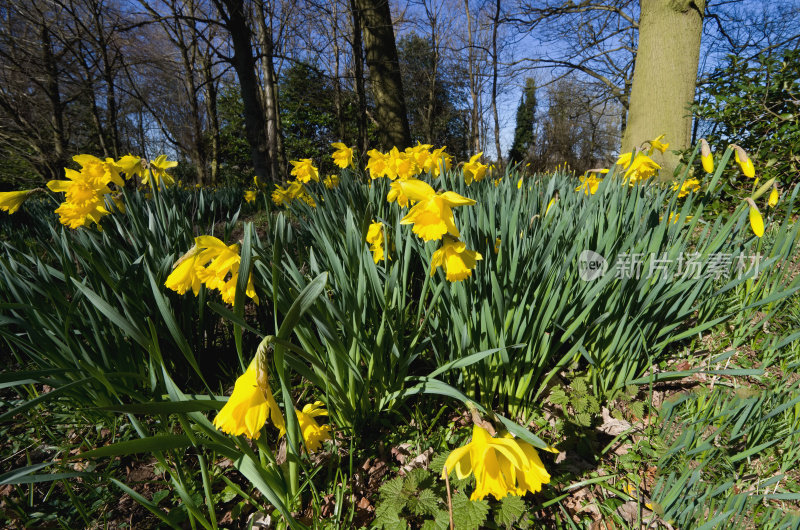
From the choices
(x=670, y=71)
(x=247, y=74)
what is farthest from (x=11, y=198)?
(x=670, y=71)

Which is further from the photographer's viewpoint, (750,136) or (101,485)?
(750,136)

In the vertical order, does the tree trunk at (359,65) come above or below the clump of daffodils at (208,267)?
above

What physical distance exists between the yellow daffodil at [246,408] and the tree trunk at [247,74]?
5137mm

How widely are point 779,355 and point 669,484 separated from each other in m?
1.13

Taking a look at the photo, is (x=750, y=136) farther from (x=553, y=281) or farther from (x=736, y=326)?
(x=553, y=281)

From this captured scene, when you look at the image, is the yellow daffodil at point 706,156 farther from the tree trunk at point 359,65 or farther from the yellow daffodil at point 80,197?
the tree trunk at point 359,65

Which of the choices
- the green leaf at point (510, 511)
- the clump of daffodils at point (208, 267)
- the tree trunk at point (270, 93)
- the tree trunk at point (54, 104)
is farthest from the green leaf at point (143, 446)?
the tree trunk at point (54, 104)

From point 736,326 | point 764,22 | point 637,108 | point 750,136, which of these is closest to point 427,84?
point 764,22

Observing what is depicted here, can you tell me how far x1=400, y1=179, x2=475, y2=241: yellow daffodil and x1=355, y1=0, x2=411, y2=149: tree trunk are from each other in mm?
5261

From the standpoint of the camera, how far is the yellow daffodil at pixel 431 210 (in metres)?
1.03

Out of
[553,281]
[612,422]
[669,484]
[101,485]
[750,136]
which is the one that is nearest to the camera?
[669,484]

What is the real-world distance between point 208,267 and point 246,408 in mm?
459

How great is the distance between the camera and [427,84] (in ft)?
54.5

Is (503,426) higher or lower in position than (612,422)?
higher
